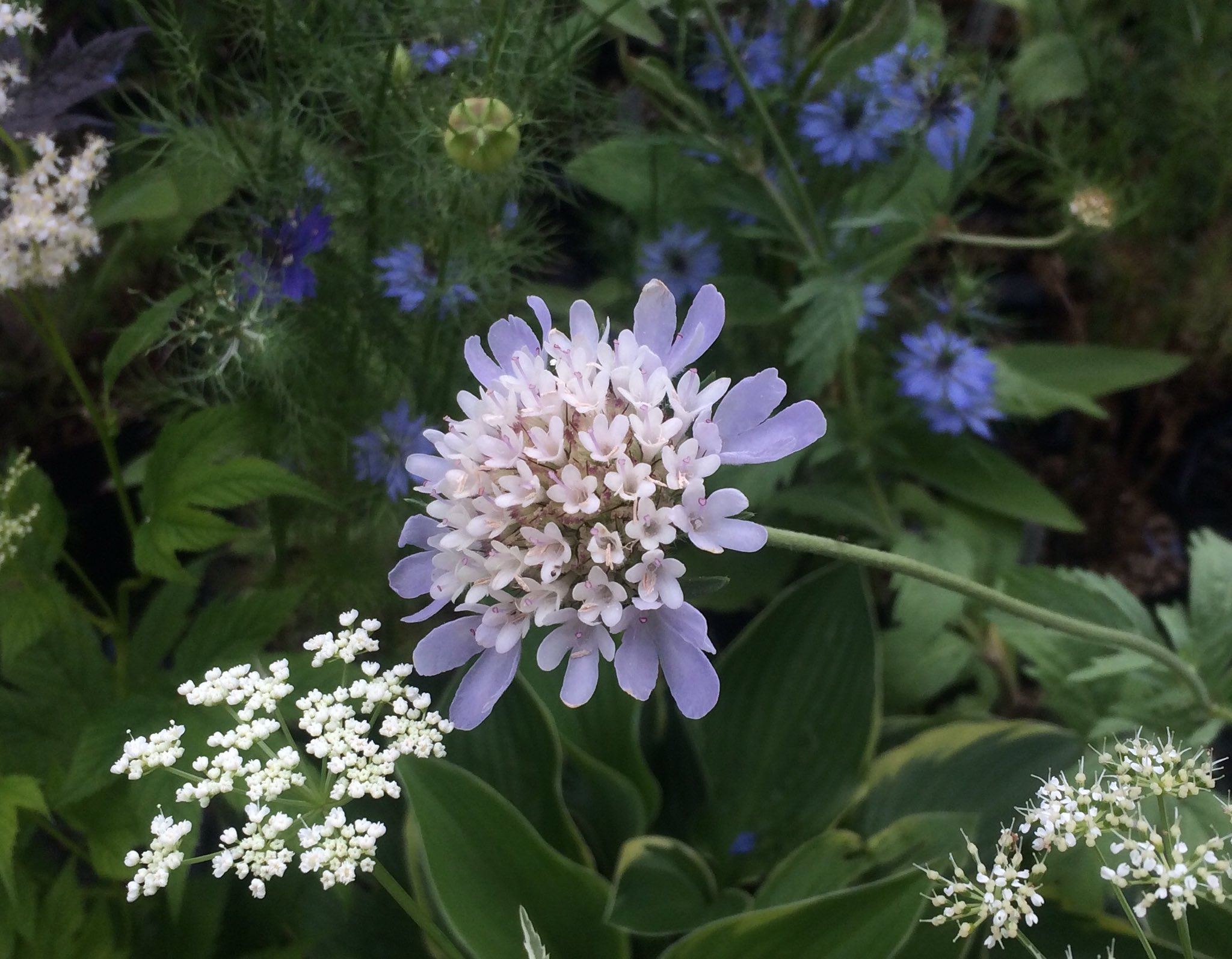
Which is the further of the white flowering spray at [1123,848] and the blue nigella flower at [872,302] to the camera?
the blue nigella flower at [872,302]

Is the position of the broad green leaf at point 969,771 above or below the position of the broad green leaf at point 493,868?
below

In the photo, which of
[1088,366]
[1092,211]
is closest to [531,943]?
[1092,211]

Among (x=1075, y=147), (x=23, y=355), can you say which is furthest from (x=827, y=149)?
(x=23, y=355)

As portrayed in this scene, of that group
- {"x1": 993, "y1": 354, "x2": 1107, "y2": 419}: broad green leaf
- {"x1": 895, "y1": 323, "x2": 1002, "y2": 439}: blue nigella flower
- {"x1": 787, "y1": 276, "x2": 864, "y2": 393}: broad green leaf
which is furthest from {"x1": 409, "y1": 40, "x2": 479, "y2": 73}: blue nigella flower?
{"x1": 993, "y1": 354, "x2": 1107, "y2": 419}: broad green leaf

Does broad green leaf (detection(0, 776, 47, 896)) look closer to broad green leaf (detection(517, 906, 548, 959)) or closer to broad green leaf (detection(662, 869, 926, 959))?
broad green leaf (detection(517, 906, 548, 959))

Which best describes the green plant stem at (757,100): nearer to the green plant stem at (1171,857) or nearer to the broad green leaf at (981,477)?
the broad green leaf at (981,477)

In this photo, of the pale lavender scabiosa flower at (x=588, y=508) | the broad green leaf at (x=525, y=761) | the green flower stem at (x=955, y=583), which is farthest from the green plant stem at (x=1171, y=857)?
the broad green leaf at (x=525, y=761)

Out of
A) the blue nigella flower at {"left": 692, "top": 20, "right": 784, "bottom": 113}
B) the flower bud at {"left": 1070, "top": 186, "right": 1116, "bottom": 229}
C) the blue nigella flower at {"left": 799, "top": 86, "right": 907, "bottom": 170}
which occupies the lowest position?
the flower bud at {"left": 1070, "top": 186, "right": 1116, "bottom": 229}
